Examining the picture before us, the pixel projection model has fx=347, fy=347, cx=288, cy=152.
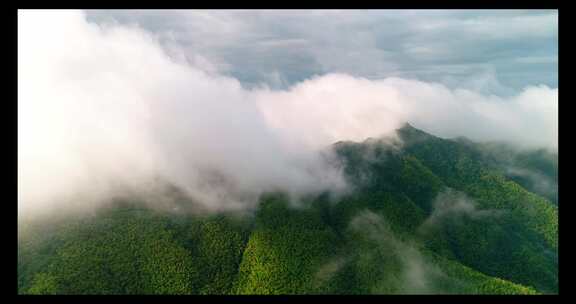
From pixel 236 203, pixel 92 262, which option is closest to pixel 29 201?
pixel 92 262

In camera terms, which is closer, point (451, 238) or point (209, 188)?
point (451, 238)

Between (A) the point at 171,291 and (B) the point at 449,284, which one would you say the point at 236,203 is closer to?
(A) the point at 171,291

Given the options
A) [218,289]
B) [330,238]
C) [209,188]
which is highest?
[209,188]

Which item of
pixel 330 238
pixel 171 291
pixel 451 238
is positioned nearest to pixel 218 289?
pixel 171 291

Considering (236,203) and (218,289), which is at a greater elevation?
(236,203)

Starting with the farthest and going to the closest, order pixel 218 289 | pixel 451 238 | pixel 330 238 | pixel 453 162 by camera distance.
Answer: pixel 453 162, pixel 451 238, pixel 330 238, pixel 218 289

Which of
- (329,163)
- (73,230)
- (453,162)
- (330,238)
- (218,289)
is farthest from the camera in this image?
(453,162)

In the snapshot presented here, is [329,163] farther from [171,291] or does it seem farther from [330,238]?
[171,291]
